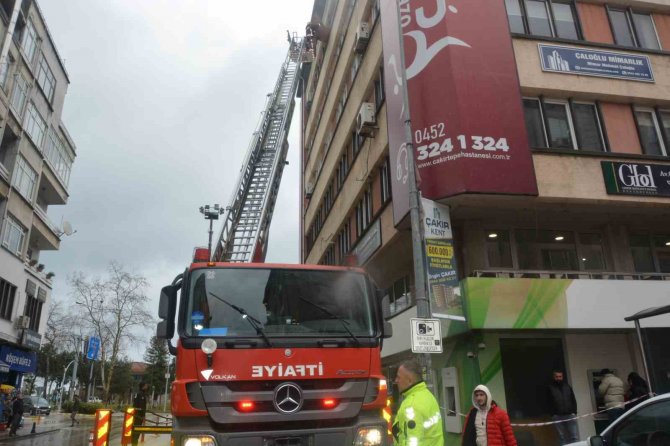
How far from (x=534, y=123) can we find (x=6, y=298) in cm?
2425

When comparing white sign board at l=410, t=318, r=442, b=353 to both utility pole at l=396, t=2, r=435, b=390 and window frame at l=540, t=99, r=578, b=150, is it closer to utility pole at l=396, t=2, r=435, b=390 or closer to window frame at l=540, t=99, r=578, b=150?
utility pole at l=396, t=2, r=435, b=390

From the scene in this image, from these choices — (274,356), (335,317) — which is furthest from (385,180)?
(274,356)

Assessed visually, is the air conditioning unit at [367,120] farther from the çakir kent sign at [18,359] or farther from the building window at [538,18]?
the çakir kent sign at [18,359]

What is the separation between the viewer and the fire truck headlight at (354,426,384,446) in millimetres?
5754

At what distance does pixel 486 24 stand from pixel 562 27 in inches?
111

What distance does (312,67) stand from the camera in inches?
1357

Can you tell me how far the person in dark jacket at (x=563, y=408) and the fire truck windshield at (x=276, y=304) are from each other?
6.12 meters

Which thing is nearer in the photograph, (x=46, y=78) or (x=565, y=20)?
(x=565, y=20)

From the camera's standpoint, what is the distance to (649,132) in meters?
14.8

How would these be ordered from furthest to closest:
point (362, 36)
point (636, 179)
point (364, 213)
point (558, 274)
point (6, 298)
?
point (6, 298)
point (362, 36)
point (364, 213)
point (636, 179)
point (558, 274)

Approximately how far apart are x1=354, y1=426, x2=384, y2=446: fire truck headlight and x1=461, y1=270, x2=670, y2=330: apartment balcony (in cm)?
635

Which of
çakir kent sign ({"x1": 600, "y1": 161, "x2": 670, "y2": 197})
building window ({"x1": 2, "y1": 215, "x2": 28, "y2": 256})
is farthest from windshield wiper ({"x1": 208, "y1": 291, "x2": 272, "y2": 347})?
building window ({"x1": 2, "y1": 215, "x2": 28, "y2": 256})

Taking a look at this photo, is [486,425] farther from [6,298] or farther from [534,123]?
[6,298]

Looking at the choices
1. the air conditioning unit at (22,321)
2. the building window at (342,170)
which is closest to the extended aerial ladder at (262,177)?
the building window at (342,170)
